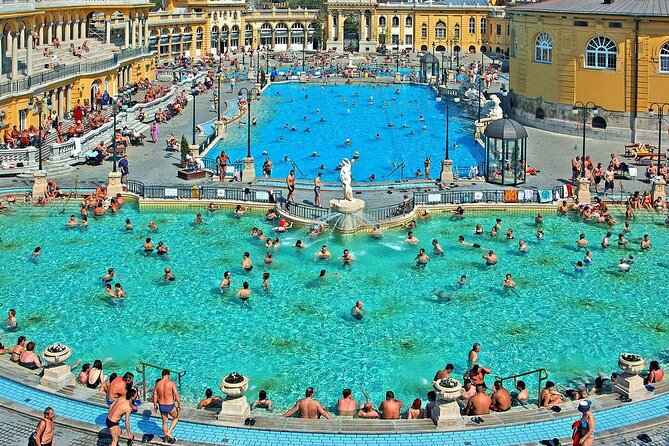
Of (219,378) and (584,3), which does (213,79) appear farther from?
(219,378)

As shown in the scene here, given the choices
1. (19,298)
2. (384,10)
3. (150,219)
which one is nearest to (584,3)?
(150,219)

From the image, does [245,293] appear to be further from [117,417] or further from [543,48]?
[543,48]

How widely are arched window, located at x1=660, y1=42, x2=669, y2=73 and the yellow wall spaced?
0.31m

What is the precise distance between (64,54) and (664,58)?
42.6m

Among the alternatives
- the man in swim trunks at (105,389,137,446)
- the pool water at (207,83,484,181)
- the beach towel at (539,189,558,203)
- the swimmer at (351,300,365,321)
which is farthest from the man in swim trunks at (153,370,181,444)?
the pool water at (207,83,484,181)

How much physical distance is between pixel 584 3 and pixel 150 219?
34696 mm

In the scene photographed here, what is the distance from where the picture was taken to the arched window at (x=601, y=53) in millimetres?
57719

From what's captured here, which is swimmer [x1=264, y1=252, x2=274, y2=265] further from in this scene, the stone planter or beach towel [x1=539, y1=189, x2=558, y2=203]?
beach towel [x1=539, y1=189, x2=558, y2=203]

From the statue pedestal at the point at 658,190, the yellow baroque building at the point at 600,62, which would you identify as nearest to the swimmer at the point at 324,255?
the statue pedestal at the point at 658,190

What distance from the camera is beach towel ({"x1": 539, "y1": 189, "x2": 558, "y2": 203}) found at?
135 feet

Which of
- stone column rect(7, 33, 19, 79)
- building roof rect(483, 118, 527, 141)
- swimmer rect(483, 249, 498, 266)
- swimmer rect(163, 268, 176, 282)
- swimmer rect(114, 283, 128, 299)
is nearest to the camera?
swimmer rect(114, 283, 128, 299)

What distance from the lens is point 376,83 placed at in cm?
9831

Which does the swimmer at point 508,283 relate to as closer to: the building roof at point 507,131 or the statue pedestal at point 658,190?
the statue pedestal at point 658,190

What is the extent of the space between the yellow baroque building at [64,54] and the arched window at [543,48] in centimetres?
3224
